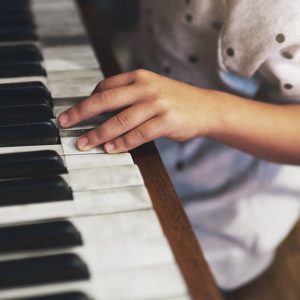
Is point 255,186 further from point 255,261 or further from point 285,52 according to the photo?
point 285,52

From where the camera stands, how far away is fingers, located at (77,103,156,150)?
26.5 inches

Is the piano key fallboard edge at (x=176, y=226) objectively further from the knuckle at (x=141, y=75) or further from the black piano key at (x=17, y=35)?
the black piano key at (x=17, y=35)

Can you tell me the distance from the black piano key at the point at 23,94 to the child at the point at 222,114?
58 mm

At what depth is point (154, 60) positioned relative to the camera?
3.74 feet

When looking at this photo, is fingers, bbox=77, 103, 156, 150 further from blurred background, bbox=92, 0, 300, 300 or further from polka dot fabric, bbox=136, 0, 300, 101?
blurred background, bbox=92, 0, 300, 300

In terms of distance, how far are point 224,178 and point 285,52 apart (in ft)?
1.34

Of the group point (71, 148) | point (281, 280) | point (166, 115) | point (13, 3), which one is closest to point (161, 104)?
point (166, 115)

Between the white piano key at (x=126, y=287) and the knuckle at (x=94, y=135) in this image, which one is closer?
the white piano key at (x=126, y=287)

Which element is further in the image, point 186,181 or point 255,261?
point 255,261

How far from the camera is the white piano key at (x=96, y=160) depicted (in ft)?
2.12

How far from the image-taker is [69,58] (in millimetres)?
874

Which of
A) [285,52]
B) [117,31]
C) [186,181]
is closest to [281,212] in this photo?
[186,181]

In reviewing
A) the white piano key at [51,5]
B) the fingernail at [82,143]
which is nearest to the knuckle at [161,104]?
the fingernail at [82,143]

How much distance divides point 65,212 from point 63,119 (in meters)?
0.17
